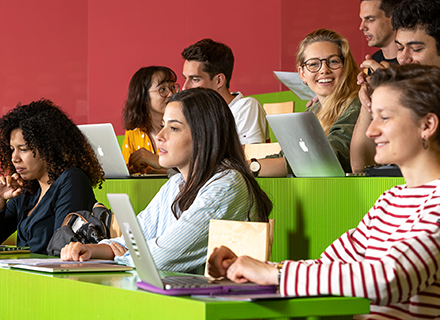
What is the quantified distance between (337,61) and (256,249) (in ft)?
4.57

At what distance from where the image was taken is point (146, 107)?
3.58 meters

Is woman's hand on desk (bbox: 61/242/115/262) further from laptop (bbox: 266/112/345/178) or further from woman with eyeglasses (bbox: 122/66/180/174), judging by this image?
woman with eyeglasses (bbox: 122/66/180/174)

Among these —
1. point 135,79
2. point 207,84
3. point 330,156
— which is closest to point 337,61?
point 330,156

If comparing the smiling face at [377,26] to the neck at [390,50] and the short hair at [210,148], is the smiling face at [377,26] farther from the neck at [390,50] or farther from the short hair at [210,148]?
the short hair at [210,148]

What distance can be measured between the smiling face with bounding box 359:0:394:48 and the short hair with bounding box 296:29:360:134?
41 centimetres

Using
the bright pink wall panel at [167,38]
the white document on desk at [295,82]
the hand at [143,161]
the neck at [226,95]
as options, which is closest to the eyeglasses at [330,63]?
the white document on desk at [295,82]

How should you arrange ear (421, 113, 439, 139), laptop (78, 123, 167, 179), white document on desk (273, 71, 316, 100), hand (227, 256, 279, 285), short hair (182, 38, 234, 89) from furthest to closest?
short hair (182, 38, 234, 89) < white document on desk (273, 71, 316, 100) < laptop (78, 123, 167, 179) < ear (421, 113, 439, 139) < hand (227, 256, 279, 285)

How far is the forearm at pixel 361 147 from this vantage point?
79.4 inches

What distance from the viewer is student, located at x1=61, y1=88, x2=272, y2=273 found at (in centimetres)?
159

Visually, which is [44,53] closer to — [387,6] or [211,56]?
[211,56]

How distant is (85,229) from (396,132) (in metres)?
1.21

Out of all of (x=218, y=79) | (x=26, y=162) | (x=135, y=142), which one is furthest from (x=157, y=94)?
(x=26, y=162)

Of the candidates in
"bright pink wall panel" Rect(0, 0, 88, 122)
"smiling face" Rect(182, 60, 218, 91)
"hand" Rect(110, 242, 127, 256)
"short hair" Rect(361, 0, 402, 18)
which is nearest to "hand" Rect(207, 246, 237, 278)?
"hand" Rect(110, 242, 127, 256)

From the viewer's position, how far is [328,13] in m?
4.92
